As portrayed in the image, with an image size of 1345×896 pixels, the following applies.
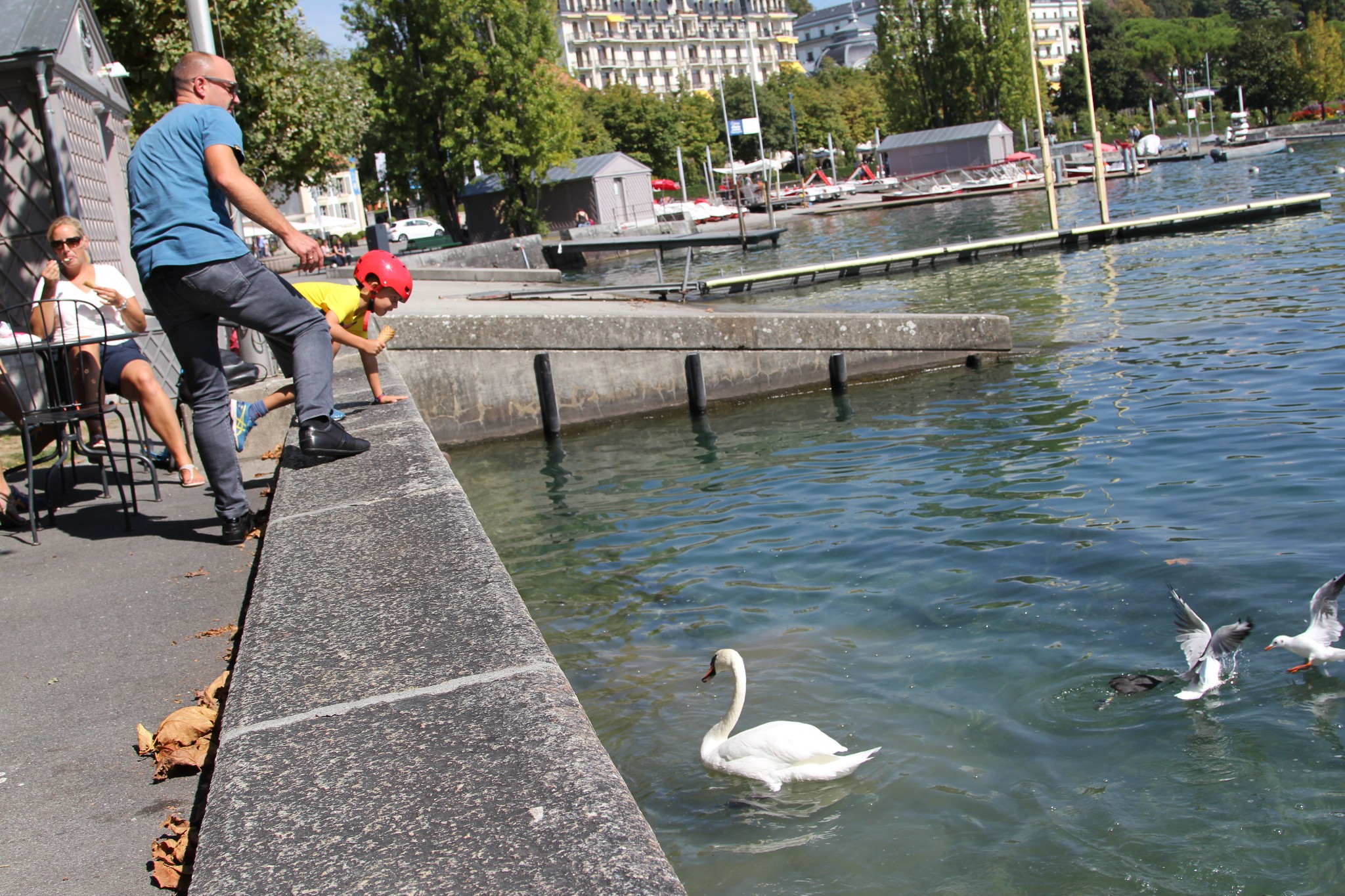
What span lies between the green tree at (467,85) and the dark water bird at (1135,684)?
157 ft

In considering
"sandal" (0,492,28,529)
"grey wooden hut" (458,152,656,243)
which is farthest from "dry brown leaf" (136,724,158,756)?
"grey wooden hut" (458,152,656,243)

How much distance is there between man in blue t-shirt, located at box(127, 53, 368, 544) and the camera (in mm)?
5277

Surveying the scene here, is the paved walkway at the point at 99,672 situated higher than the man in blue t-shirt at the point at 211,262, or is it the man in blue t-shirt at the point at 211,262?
the man in blue t-shirt at the point at 211,262

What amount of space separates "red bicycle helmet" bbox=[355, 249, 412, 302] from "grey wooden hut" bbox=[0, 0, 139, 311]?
16.2 ft

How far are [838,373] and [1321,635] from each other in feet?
30.5

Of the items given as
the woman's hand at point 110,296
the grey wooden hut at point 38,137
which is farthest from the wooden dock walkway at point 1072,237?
the woman's hand at point 110,296

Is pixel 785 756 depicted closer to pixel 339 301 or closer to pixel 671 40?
pixel 339 301

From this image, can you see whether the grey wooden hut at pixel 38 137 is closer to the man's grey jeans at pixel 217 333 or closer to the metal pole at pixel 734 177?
the man's grey jeans at pixel 217 333

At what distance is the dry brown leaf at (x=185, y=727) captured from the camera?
3.54 metres

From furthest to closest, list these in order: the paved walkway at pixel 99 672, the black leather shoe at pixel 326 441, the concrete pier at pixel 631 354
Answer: the concrete pier at pixel 631 354 → the black leather shoe at pixel 326 441 → the paved walkway at pixel 99 672

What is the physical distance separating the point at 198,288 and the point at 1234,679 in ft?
16.8

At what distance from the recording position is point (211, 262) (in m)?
5.31

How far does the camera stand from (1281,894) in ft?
12.7

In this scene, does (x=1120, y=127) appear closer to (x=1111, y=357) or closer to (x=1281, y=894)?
(x=1111, y=357)
